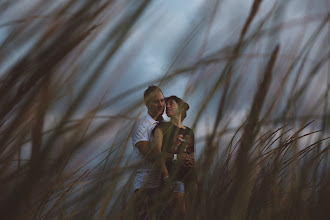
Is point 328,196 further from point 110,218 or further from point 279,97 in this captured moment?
point 110,218

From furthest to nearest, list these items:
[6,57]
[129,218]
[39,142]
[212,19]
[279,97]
Result: [129,218] < [279,97] < [212,19] < [6,57] < [39,142]

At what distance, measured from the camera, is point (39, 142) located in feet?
0.93

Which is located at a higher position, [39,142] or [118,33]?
[118,33]

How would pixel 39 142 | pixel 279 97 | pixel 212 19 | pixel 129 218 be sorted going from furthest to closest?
pixel 129 218
pixel 279 97
pixel 212 19
pixel 39 142

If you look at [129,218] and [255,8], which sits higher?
[255,8]

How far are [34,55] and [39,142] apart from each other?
112 millimetres

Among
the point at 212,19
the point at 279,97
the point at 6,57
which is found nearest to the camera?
the point at 6,57

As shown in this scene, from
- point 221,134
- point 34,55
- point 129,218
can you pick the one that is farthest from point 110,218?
point 34,55

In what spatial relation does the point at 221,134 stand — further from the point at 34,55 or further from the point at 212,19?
the point at 34,55

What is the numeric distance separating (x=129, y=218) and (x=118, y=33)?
56cm

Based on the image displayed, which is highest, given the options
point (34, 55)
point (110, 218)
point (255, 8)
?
point (255, 8)

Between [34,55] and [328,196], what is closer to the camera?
[34,55]

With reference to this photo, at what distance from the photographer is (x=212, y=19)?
0.56 meters

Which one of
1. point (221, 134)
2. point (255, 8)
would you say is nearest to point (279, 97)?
point (221, 134)
